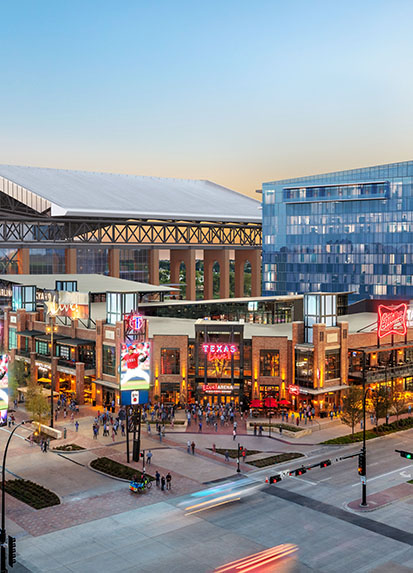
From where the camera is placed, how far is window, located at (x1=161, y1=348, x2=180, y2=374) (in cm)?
8269

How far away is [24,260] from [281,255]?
6434 cm

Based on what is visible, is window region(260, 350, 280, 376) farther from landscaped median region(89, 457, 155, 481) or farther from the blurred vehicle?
the blurred vehicle

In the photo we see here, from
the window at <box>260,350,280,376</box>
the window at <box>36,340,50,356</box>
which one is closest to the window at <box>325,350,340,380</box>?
the window at <box>260,350,280,376</box>

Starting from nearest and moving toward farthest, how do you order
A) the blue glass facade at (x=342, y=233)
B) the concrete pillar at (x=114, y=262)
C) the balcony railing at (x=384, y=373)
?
the balcony railing at (x=384, y=373), the concrete pillar at (x=114, y=262), the blue glass facade at (x=342, y=233)

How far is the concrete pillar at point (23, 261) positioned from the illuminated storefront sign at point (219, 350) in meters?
48.9

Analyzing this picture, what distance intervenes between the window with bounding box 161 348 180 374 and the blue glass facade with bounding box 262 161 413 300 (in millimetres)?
76915

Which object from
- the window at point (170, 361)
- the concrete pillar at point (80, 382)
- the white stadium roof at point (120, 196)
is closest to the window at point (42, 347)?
the concrete pillar at point (80, 382)

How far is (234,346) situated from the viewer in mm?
80938

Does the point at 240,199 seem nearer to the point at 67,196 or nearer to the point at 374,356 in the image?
the point at 67,196

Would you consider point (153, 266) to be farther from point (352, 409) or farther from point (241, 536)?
point (241, 536)

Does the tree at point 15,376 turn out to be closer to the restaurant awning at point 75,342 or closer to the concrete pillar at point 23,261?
the restaurant awning at point 75,342

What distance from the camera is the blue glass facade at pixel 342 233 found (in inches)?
5630

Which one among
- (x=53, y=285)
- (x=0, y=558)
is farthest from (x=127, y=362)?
(x=53, y=285)

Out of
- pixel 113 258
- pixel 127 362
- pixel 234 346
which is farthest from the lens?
pixel 113 258
